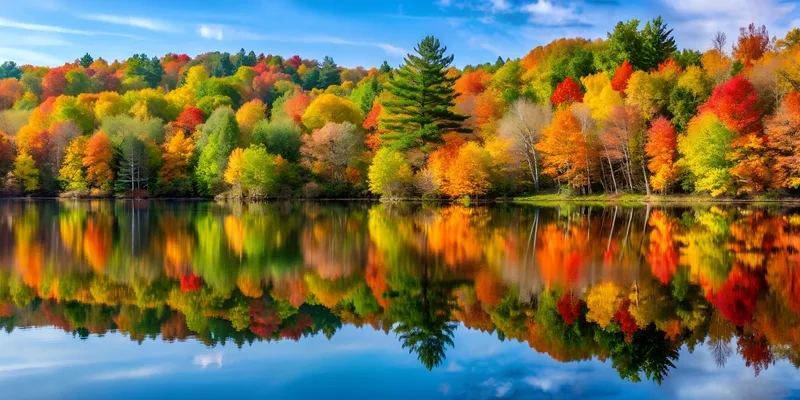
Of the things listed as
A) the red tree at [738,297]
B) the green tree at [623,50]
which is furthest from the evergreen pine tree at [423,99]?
the red tree at [738,297]

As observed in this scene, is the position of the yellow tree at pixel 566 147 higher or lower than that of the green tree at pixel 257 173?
higher

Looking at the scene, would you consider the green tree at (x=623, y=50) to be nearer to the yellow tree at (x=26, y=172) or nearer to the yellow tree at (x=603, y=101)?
the yellow tree at (x=603, y=101)

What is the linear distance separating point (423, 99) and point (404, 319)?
163ft

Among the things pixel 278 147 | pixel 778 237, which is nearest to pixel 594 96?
pixel 278 147

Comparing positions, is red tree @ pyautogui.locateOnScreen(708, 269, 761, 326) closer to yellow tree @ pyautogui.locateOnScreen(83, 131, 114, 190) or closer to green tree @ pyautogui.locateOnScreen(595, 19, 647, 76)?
green tree @ pyautogui.locateOnScreen(595, 19, 647, 76)

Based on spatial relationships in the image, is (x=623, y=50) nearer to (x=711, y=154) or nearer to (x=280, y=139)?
(x=711, y=154)

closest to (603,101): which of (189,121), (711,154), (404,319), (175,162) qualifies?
(711,154)

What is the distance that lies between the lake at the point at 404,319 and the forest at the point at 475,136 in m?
28.7

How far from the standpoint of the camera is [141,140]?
2650 inches

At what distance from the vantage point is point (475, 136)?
64.8 meters

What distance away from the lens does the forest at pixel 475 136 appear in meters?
47.7

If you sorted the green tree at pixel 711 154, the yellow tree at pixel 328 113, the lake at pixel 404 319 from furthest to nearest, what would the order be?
the yellow tree at pixel 328 113 < the green tree at pixel 711 154 < the lake at pixel 404 319

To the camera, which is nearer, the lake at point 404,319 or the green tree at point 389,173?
the lake at point 404,319

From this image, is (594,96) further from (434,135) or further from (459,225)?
(459,225)
